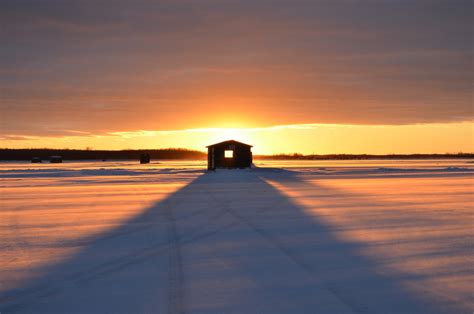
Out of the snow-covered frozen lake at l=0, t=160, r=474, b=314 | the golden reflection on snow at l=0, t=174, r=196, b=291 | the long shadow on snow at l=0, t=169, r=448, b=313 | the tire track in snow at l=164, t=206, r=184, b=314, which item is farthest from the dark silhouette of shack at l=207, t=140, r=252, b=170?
the tire track in snow at l=164, t=206, r=184, b=314

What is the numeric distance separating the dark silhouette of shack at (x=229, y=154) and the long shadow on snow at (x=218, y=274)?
39489mm

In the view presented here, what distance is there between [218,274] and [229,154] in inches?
1799

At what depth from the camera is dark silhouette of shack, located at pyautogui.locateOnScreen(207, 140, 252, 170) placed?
174 feet

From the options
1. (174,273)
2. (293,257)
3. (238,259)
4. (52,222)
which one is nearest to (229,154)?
(52,222)

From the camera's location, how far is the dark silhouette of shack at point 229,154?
2093 inches

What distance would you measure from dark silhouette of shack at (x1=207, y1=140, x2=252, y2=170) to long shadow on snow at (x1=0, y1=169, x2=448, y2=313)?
39.5 metres

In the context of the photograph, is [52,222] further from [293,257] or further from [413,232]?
[413,232]

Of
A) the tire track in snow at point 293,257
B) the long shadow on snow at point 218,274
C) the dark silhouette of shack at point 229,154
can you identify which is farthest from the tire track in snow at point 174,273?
the dark silhouette of shack at point 229,154

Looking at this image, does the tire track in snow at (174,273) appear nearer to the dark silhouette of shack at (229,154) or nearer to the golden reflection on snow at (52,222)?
the golden reflection on snow at (52,222)

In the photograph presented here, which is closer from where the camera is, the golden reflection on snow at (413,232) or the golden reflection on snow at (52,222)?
the golden reflection on snow at (413,232)

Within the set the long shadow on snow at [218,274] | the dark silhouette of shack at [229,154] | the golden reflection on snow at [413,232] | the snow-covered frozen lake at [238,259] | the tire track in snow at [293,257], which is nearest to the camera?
the tire track in snow at [293,257]

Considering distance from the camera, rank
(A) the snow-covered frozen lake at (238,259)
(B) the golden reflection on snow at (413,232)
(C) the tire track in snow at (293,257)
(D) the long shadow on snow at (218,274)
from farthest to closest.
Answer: (B) the golden reflection on snow at (413,232) < (A) the snow-covered frozen lake at (238,259) < (D) the long shadow on snow at (218,274) < (C) the tire track in snow at (293,257)

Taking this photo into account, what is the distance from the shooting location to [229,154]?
2116 inches

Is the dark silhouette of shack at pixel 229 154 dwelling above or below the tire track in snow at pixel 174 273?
above
